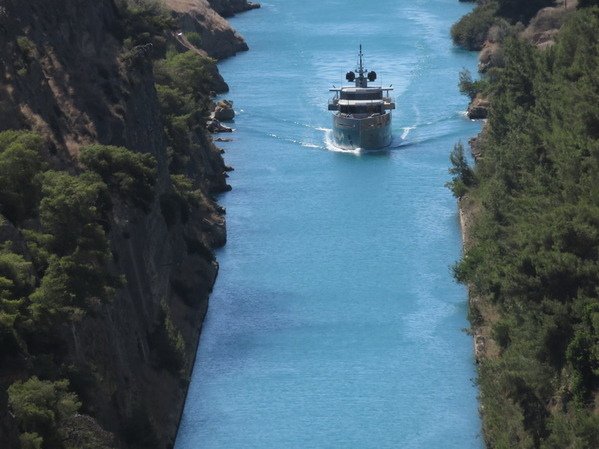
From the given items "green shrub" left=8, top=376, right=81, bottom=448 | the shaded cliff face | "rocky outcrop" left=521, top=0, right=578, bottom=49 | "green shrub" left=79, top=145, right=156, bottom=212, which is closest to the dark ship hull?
the shaded cliff face

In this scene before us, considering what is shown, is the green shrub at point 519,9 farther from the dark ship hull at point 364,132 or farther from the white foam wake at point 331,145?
the dark ship hull at point 364,132

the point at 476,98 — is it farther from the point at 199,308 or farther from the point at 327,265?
the point at 199,308

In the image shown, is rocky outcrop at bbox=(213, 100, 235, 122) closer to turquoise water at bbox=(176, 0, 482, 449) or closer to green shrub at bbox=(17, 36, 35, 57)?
turquoise water at bbox=(176, 0, 482, 449)

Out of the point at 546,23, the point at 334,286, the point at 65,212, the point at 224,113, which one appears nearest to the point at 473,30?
the point at 546,23

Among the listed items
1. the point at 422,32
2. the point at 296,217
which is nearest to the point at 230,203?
the point at 296,217

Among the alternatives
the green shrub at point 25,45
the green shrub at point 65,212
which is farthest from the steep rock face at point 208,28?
the green shrub at point 65,212

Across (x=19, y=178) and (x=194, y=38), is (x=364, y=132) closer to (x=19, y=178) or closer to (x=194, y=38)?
(x=194, y=38)
